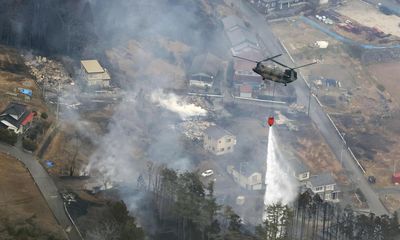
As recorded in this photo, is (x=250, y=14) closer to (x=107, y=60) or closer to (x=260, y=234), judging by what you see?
(x=107, y=60)

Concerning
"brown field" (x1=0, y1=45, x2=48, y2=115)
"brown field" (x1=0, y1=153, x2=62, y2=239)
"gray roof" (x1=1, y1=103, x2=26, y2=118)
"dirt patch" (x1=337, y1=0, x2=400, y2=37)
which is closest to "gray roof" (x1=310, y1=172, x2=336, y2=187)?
"brown field" (x1=0, y1=45, x2=48, y2=115)

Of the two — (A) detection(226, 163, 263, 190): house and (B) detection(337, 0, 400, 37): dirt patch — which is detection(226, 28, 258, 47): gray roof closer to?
(B) detection(337, 0, 400, 37): dirt patch

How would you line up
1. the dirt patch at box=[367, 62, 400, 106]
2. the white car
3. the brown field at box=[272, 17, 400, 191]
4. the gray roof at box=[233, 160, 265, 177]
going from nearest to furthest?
1. the gray roof at box=[233, 160, 265, 177]
2. the white car
3. the brown field at box=[272, 17, 400, 191]
4. the dirt patch at box=[367, 62, 400, 106]

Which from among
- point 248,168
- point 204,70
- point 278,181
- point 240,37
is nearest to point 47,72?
point 204,70

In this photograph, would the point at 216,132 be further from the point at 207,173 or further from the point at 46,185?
the point at 46,185

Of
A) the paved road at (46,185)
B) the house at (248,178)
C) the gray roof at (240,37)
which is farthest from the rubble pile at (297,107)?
the paved road at (46,185)

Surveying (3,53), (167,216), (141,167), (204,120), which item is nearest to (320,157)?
(204,120)

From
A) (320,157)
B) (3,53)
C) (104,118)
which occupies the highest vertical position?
(3,53)

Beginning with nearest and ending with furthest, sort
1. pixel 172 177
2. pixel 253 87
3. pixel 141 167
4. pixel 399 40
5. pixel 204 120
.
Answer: pixel 172 177 < pixel 141 167 < pixel 204 120 < pixel 253 87 < pixel 399 40
